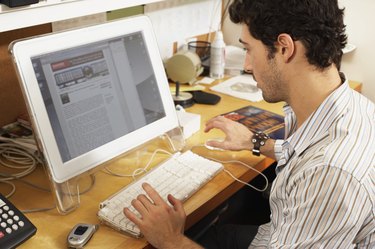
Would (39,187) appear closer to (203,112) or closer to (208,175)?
(208,175)

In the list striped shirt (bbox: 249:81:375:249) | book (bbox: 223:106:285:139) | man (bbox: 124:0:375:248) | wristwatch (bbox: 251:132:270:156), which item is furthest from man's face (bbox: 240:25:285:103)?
book (bbox: 223:106:285:139)

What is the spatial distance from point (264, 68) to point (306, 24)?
0.48ft

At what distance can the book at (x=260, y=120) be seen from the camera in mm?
1495

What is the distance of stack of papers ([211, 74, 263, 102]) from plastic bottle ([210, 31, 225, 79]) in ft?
0.21

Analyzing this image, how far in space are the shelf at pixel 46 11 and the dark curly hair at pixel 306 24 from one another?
0.45m

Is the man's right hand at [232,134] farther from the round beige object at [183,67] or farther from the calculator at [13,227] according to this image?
the calculator at [13,227]

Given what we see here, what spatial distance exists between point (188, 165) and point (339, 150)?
49 cm

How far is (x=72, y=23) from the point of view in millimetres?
1569

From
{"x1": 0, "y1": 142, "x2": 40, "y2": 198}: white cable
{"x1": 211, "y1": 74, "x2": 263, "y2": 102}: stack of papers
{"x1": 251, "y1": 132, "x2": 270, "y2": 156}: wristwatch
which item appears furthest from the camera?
{"x1": 211, "y1": 74, "x2": 263, "y2": 102}: stack of papers

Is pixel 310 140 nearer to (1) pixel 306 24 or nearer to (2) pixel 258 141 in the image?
(1) pixel 306 24

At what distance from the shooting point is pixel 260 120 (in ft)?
5.18

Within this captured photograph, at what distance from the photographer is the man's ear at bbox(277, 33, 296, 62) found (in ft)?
3.31

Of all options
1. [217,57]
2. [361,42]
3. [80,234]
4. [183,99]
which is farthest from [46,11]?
[361,42]

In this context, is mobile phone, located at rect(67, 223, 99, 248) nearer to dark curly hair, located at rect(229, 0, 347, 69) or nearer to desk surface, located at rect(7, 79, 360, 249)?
desk surface, located at rect(7, 79, 360, 249)
